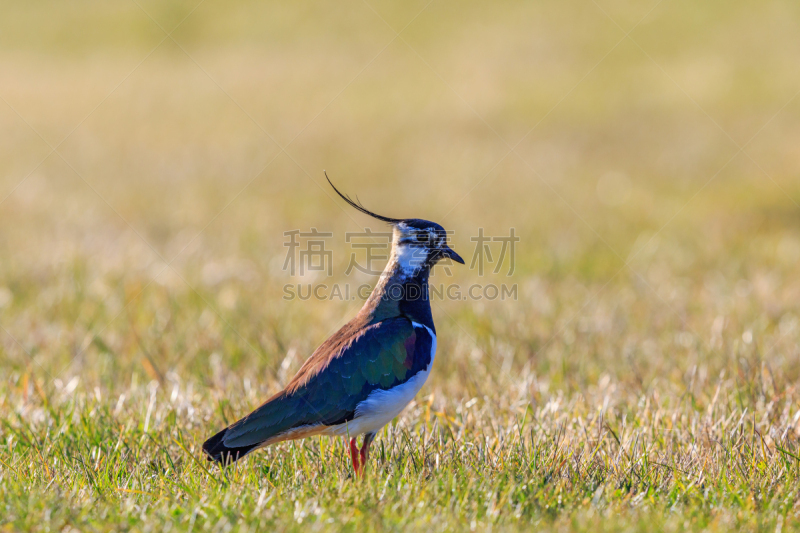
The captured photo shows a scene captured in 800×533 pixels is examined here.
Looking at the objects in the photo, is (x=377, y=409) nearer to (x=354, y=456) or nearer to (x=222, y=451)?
(x=354, y=456)

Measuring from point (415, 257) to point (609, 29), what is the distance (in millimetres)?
21745

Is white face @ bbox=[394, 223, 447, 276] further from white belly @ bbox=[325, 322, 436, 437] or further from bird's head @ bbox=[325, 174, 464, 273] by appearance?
white belly @ bbox=[325, 322, 436, 437]

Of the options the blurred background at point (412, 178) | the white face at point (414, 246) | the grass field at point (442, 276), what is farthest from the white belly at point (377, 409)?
the blurred background at point (412, 178)

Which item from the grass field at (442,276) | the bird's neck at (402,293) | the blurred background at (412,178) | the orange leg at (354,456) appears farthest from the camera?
the blurred background at (412,178)

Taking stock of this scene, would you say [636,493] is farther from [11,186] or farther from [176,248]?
[11,186]

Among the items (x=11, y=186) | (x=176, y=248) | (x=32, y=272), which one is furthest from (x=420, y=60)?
(x=32, y=272)

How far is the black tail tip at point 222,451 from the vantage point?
3.56 m

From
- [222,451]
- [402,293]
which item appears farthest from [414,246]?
[222,451]

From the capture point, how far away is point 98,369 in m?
5.50

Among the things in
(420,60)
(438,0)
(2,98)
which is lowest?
(2,98)

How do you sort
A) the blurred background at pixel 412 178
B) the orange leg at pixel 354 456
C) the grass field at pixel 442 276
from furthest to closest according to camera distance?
the blurred background at pixel 412 178 → the orange leg at pixel 354 456 → the grass field at pixel 442 276

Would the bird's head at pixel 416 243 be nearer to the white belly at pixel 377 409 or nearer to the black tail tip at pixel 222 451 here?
the white belly at pixel 377 409

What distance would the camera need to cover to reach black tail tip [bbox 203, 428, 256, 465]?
3562 millimetres

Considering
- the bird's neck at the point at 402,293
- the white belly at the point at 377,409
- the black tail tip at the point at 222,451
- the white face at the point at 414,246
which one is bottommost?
the black tail tip at the point at 222,451
